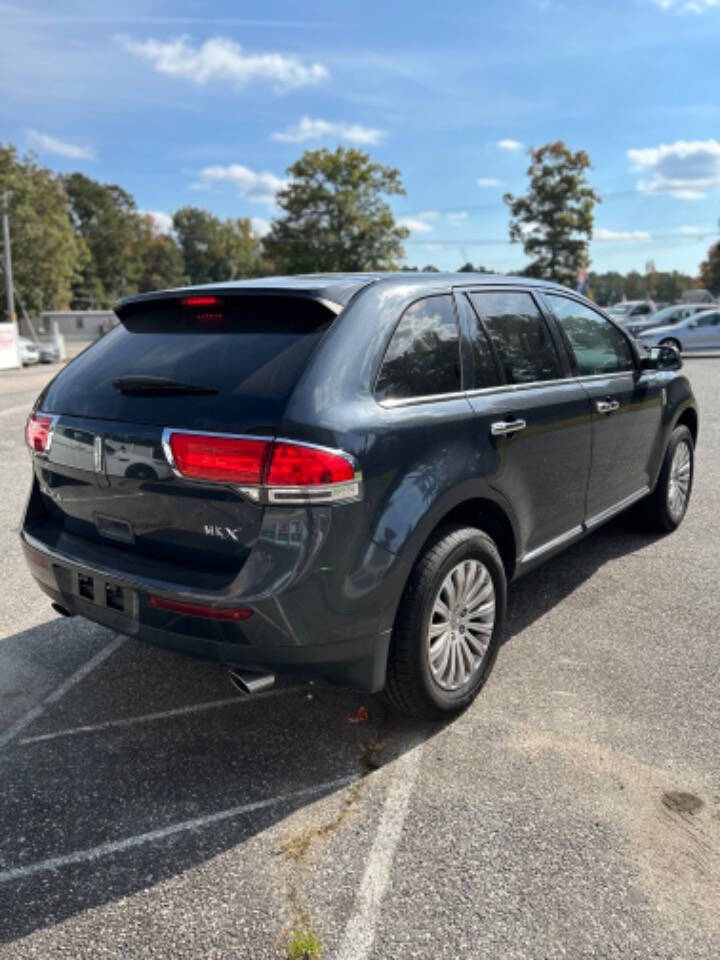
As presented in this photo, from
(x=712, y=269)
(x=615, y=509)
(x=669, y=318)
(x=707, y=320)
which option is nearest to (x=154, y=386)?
(x=615, y=509)

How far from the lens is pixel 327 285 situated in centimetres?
290

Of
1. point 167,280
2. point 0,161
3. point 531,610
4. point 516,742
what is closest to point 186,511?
point 516,742

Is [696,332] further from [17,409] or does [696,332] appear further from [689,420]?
[689,420]

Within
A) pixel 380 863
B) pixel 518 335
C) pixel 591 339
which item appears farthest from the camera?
pixel 591 339

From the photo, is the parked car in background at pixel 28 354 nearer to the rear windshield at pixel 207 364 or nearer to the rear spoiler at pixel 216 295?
the rear spoiler at pixel 216 295

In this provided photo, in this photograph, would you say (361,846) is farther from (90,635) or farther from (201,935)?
(90,635)

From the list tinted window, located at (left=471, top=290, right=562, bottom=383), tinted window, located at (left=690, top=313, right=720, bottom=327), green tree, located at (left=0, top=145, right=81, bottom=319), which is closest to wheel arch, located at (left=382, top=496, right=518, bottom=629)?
tinted window, located at (left=471, top=290, right=562, bottom=383)

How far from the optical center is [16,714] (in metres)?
3.22

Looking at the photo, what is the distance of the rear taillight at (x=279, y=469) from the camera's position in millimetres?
2438

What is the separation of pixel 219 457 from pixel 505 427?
52.3 inches

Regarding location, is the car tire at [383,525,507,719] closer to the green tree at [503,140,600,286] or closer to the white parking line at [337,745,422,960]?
the white parking line at [337,745,422,960]

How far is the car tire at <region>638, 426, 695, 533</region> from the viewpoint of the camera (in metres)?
5.33

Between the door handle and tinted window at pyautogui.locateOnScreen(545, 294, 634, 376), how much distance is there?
0.93m

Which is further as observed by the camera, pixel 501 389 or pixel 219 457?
pixel 501 389
